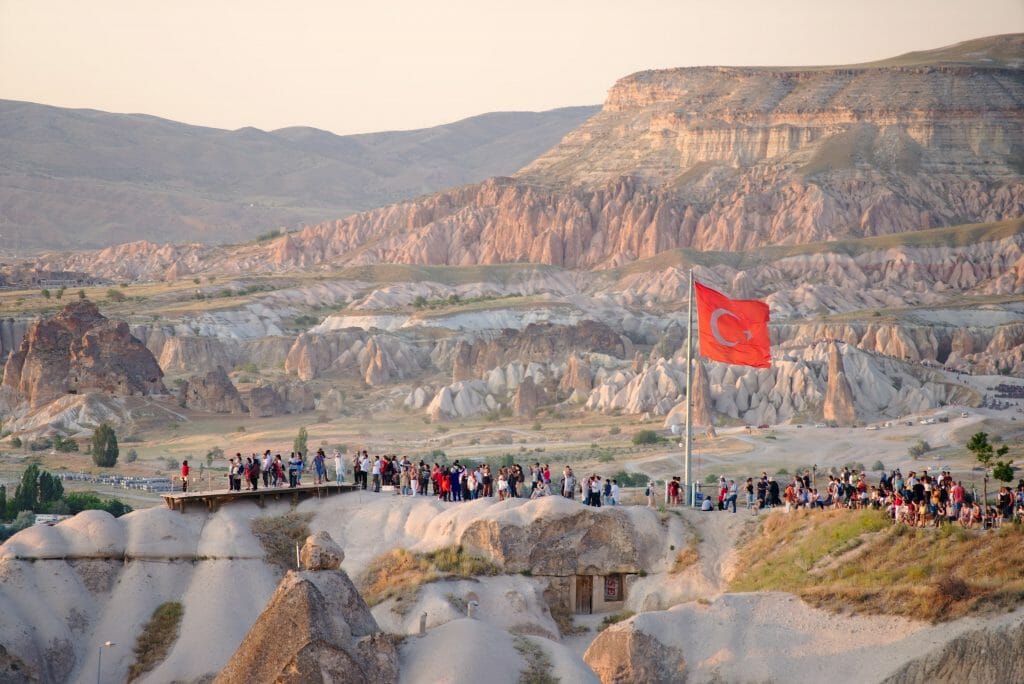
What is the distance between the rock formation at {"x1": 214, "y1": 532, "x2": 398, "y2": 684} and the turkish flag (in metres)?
14.4

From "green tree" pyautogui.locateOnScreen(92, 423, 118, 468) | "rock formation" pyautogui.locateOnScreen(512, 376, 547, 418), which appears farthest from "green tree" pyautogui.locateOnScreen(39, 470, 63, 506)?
"rock formation" pyautogui.locateOnScreen(512, 376, 547, 418)

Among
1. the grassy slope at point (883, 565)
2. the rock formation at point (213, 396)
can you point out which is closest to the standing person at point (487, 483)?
the grassy slope at point (883, 565)

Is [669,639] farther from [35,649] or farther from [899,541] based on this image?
[35,649]

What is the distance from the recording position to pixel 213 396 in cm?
9338

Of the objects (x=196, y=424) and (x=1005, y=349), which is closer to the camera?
(x=196, y=424)

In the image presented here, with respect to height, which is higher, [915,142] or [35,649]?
[915,142]

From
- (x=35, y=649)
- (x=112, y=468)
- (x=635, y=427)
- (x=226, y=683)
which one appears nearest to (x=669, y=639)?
(x=226, y=683)

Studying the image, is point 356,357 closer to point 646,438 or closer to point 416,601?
point 646,438

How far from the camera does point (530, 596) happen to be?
39406 millimetres

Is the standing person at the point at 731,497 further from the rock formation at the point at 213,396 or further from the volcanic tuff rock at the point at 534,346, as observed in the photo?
the volcanic tuff rock at the point at 534,346

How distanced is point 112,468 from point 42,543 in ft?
108

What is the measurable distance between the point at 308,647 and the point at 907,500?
575 inches

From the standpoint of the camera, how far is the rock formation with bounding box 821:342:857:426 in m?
86.1

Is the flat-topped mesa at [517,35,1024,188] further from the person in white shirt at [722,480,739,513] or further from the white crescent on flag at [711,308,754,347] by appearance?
the person in white shirt at [722,480,739,513]
